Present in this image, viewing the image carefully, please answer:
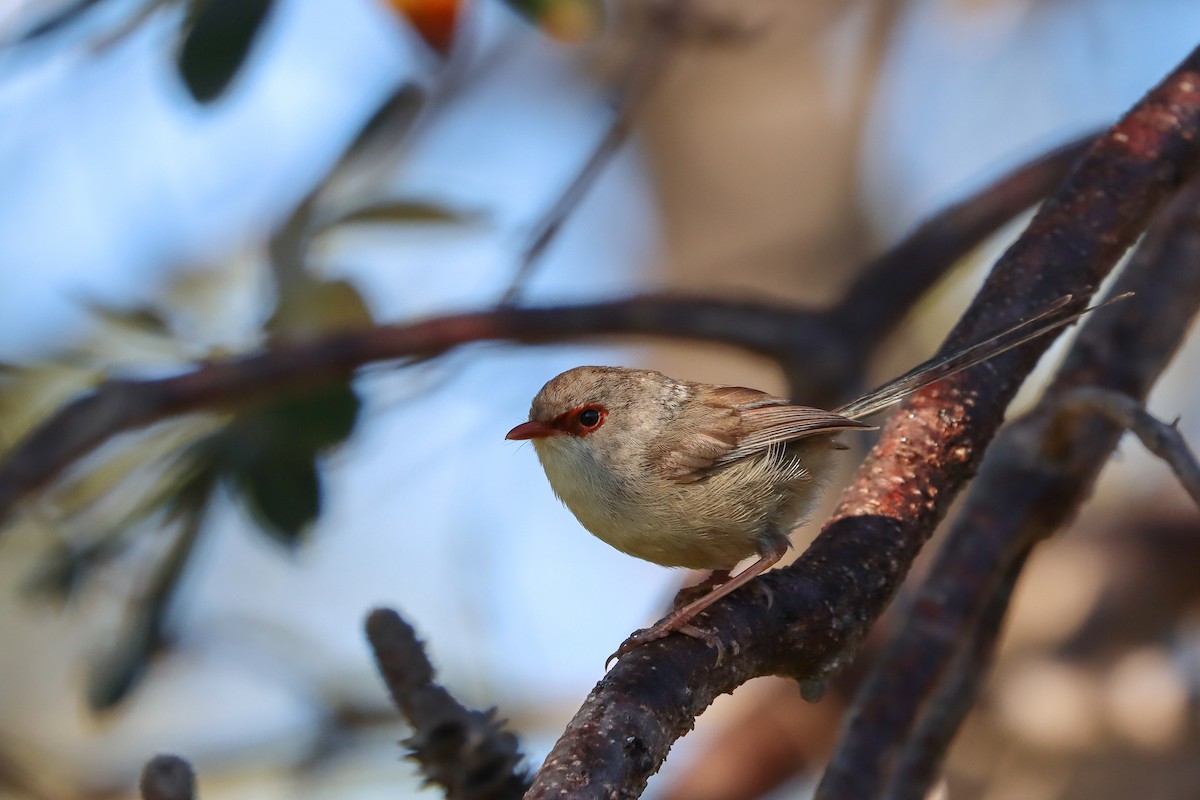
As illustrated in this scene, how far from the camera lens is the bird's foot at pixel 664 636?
252 centimetres

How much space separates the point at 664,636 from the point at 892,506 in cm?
69

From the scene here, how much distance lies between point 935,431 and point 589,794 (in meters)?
1.53

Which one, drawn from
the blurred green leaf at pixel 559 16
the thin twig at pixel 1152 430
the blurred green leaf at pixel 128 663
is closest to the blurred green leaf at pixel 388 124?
the blurred green leaf at pixel 559 16

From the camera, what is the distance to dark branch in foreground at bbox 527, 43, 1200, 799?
217 cm

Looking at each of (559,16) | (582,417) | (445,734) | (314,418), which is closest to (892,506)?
(445,734)

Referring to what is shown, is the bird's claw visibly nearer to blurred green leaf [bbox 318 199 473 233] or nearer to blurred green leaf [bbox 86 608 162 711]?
blurred green leaf [bbox 318 199 473 233]

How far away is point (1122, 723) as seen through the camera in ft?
18.4

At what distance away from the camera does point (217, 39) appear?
3.88m

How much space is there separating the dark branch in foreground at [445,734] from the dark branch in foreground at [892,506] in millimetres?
377

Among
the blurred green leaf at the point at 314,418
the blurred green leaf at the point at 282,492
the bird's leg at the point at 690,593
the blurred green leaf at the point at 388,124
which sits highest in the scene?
the blurred green leaf at the point at 388,124

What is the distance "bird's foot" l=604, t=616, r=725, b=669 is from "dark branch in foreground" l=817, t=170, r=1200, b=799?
838 millimetres

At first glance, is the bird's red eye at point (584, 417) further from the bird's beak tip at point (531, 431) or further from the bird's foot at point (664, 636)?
the bird's foot at point (664, 636)

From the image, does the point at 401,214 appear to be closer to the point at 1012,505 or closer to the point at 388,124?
the point at 388,124

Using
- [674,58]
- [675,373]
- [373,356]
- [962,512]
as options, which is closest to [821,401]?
[962,512]
